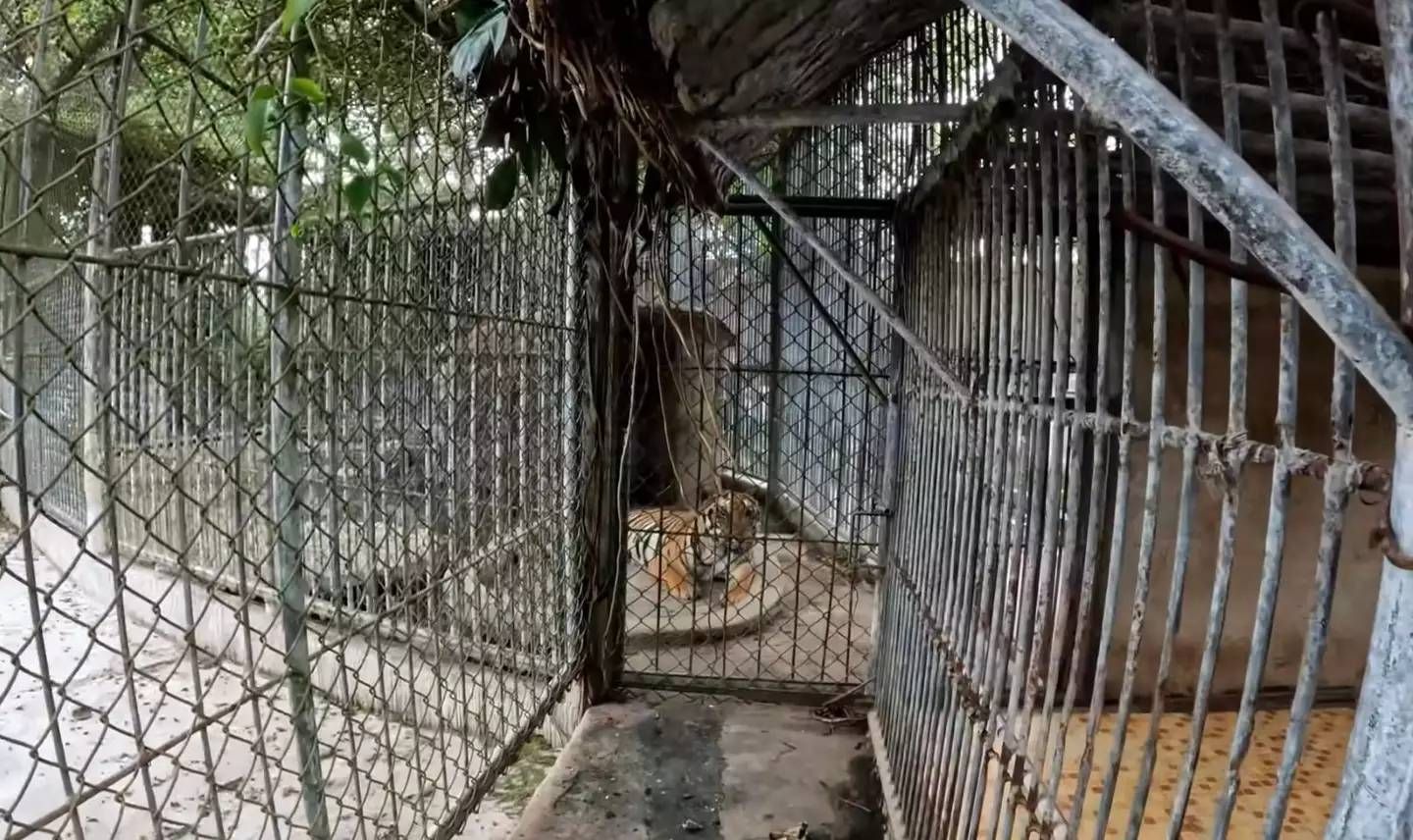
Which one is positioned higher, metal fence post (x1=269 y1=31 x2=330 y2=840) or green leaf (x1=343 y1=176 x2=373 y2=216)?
green leaf (x1=343 y1=176 x2=373 y2=216)

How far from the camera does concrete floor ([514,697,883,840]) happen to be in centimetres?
258

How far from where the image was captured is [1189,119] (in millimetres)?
778

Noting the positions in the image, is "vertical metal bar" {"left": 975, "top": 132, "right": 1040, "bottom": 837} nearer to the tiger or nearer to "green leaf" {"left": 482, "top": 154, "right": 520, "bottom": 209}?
"green leaf" {"left": 482, "top": 154, "right": 520, "bottom": 209}

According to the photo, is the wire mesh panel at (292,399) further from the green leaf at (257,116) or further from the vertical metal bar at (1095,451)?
the vertical metal bar at (1095,451)

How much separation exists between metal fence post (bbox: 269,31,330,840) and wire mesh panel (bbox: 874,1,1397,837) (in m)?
1.23

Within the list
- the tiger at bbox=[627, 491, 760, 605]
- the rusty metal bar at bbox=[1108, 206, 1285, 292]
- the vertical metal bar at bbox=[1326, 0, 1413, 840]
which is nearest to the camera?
the vertical metal bar at bbox=[1326, 0, 1413, 840]

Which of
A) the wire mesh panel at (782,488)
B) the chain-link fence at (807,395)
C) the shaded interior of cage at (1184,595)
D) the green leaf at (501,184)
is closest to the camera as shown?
the shaded interior of cage at (1184,595)

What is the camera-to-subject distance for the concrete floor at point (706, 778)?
2.58 meters

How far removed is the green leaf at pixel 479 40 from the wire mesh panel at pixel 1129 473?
39.8 inches

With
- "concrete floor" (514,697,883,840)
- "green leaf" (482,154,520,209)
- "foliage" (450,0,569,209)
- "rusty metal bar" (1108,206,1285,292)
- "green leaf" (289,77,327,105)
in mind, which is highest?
"foliage" (450,0,569,209)

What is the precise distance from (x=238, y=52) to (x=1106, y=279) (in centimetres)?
160

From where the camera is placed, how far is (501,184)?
2.16 m

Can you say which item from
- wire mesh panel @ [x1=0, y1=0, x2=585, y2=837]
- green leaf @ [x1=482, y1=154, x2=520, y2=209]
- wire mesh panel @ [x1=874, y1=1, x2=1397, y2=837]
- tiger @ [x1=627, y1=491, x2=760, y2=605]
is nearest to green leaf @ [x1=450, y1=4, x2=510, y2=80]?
wire mesh panel @ [x1=0, y1=0, x2=585, y2=837]

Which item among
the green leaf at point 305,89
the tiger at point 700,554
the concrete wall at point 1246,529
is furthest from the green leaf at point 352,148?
the tiger at point 700,554
